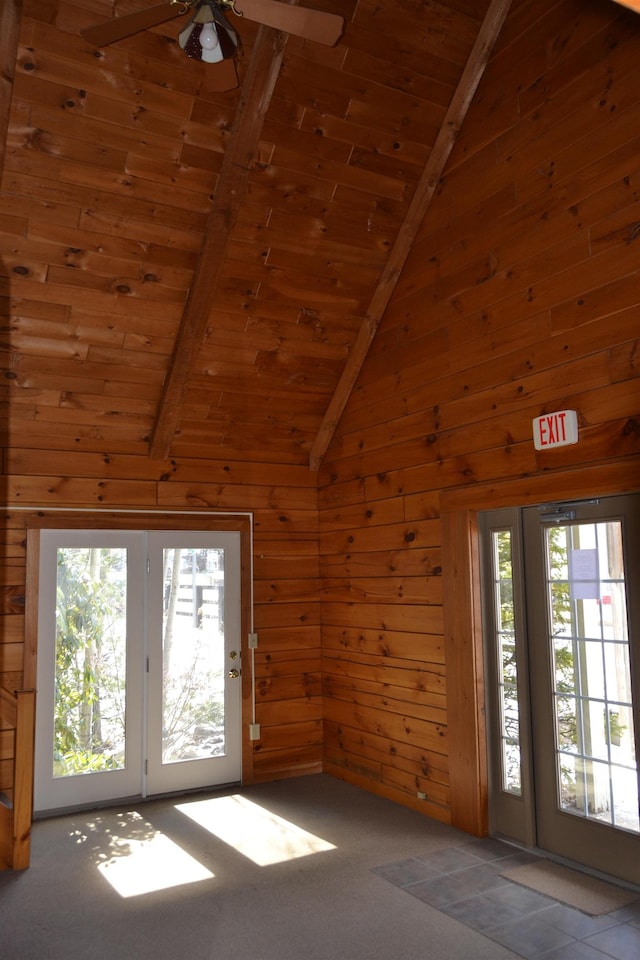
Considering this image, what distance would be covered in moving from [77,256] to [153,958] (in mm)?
3545

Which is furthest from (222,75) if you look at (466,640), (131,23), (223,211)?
(466,640)

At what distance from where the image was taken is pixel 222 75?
3.16m

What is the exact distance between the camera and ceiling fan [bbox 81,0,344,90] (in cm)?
268

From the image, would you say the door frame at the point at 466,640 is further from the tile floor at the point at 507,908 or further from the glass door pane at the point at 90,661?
the glass door pane at the point at 90,661

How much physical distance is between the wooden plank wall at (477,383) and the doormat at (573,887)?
1.78 ft

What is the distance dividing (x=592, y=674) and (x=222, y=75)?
3.16 metres

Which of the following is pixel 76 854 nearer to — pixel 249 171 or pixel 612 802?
pixel 612 802

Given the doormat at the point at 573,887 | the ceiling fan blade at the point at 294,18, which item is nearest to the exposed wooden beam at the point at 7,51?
the ceiling fan blade at the point at 294,18

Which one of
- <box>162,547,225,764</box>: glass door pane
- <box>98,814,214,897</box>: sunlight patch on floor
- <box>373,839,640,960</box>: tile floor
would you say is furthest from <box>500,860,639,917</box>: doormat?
<box>162,547,225,764</box>: glass door pane

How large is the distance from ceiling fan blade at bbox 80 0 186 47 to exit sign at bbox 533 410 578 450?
93.9 inches

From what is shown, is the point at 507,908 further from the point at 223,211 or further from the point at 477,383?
the point at 223,211

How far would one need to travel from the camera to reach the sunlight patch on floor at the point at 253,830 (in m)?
4.15

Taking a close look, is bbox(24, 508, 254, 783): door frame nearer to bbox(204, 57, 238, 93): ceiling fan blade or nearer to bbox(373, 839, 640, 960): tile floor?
bbox(373, 839, 640, 960): tile floor

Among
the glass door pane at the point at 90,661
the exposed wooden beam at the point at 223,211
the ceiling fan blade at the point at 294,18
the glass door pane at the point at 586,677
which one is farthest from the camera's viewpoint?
the glass door pane at the point at 90,661
